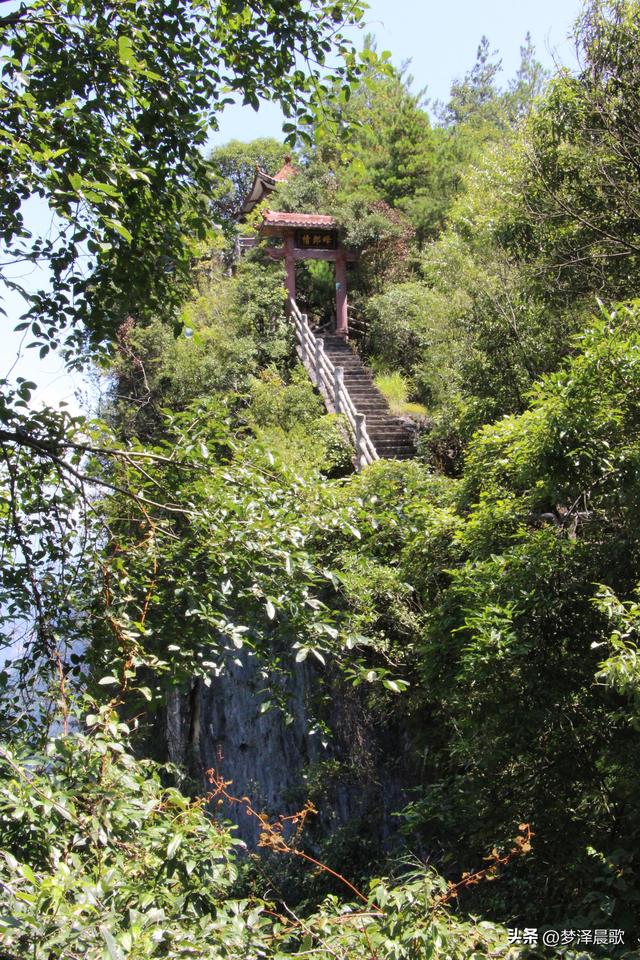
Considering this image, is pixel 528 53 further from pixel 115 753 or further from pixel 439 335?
pixel 115 753

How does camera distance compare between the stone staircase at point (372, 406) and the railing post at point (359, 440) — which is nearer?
the railing post at point (359, 440)

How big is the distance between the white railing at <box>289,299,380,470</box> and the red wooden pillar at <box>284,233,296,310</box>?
0.31 meters

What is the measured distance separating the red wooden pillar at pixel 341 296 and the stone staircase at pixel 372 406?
0.89ft

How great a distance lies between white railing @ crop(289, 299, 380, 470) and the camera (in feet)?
38.3

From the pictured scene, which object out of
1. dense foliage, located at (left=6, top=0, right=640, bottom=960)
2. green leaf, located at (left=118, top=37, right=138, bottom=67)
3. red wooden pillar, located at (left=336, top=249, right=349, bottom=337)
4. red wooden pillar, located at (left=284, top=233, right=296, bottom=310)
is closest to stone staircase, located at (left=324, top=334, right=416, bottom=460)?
red wooden pillar, located at (left=336, top=249, right=349, bottom=337)

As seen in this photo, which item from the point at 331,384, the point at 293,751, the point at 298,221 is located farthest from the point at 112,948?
the point at 298,221

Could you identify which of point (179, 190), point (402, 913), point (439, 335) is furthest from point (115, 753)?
point (439, 335)

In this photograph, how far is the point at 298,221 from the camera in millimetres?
16328

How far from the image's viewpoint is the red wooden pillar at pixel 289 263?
16500 mm

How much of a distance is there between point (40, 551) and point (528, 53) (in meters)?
33.1

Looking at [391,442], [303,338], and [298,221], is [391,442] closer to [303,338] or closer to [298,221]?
[303,338]

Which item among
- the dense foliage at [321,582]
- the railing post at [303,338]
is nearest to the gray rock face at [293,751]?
the dense foliage at [321,582]

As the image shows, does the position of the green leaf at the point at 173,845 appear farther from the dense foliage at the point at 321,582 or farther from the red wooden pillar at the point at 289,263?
the red wooden pillar at the point at 289,263

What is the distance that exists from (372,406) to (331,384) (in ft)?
Answer: 2.60
